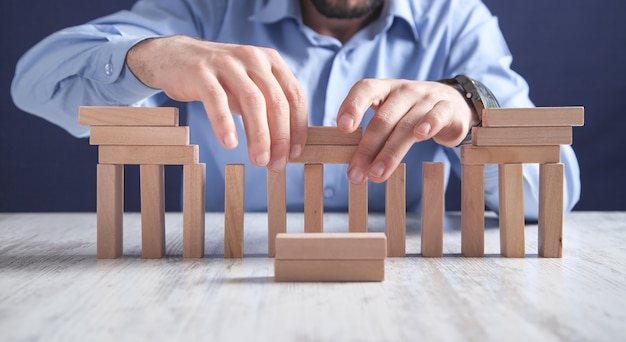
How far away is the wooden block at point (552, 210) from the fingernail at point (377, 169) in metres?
0.27

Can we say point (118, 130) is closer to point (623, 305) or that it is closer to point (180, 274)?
point (180, 274)

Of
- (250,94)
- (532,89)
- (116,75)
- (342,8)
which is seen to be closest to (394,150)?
(250,94)

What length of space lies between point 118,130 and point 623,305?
2.51 ft

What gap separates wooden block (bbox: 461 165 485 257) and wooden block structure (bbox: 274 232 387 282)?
259 mm

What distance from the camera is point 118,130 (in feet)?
3.39

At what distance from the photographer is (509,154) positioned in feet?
3.46

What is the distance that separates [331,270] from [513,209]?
1.23ft

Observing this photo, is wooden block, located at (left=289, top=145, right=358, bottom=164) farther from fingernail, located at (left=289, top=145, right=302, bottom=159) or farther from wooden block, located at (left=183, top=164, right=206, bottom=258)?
wooden block, located at (left=183, top=164, right=206, bottom=258)

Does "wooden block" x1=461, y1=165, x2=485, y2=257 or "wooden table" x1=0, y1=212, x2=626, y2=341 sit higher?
"wooden block" x1=461, y1=165, x2=485, y2=257

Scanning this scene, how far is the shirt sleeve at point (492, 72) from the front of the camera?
5.51 ft

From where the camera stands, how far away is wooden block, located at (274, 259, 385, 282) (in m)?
0.86

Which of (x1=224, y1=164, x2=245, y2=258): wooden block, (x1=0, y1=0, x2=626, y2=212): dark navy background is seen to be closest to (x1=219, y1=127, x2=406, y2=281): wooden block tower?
(x1=224, y1=164, x2=245, y2=258): wooden block

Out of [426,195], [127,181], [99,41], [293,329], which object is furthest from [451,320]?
[127,181]

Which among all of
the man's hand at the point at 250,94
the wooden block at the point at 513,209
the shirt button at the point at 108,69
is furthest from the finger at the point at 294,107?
the shirt button at the point at 108,69
